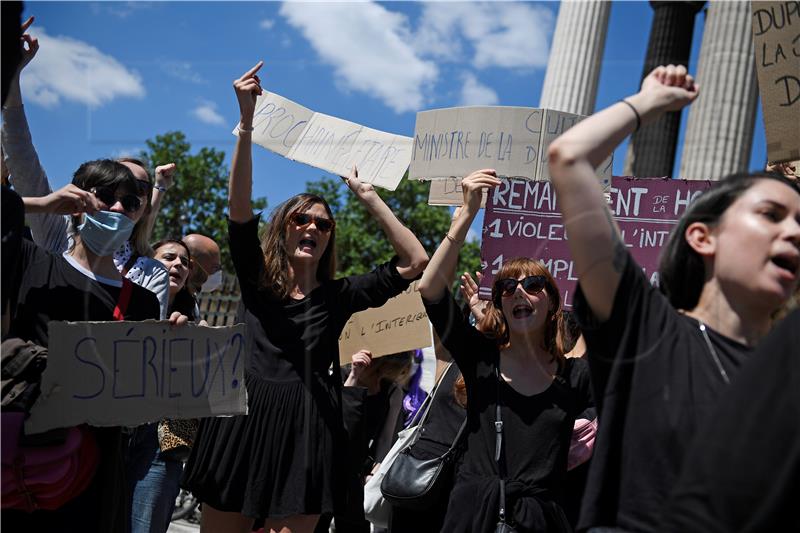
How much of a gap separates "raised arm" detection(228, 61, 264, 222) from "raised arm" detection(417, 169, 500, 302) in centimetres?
76

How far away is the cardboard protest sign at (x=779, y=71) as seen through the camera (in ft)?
13.0

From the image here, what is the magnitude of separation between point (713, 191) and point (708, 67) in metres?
17.8

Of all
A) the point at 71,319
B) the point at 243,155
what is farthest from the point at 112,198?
the point at 243,155

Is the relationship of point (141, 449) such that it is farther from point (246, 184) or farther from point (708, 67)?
point (708, 67)

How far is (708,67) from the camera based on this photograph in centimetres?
1864

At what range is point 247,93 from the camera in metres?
3.61

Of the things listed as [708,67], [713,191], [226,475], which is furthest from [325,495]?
[708,67]

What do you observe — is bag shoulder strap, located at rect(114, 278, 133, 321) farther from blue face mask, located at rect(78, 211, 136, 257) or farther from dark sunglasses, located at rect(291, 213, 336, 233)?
dark sunglasses, located at rect(291, 213, 336, 233)

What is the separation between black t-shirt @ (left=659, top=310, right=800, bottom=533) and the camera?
4.79ft

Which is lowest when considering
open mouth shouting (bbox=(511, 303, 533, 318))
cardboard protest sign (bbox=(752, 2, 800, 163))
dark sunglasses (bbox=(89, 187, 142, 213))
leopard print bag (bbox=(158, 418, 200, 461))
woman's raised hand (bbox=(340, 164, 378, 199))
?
leopard print bag (bbox=(158, 418, 200, 461))

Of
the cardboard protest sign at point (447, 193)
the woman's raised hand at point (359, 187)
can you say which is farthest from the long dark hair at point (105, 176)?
the cardboard protest sign at point (447, 193)

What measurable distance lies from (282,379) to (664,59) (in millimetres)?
24301

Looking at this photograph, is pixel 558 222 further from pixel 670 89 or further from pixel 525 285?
pixel 670 89

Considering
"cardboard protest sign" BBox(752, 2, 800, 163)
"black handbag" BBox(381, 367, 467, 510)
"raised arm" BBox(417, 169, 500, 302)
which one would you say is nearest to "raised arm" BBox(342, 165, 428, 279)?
"raised arm" BBox(417, 169, 500, 302)
